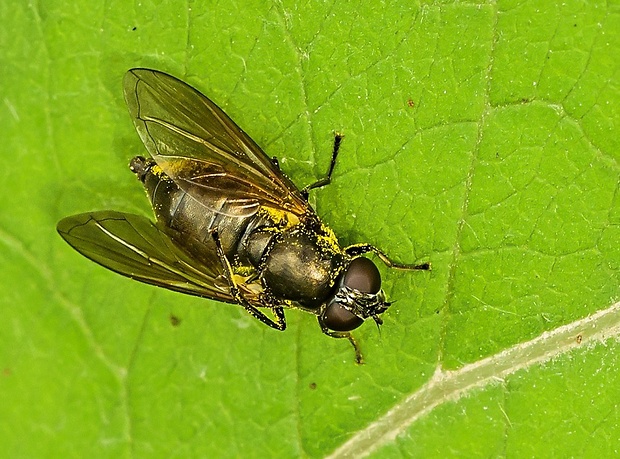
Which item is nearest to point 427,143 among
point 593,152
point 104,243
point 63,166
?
point 593,152

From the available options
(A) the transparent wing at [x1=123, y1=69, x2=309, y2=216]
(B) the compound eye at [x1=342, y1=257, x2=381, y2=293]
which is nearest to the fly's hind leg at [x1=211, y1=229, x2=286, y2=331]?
(A) the transparent wing at [x1=123, y1=69, x2=309, y2=216]

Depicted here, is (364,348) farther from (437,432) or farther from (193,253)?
(193,253)

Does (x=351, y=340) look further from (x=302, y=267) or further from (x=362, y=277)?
(x=302, y=267)

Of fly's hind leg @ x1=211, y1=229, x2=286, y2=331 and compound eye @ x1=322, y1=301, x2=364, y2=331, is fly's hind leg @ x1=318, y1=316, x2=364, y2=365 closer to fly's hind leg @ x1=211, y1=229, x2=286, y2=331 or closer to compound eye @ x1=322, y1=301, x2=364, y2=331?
compound eye @ x1=322, y1=301, x2=364, y2=331

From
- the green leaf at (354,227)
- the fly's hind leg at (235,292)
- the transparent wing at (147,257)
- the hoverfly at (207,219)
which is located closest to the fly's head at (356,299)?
the hoverfly at (207,219)

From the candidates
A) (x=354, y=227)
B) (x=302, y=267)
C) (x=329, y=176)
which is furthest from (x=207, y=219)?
(x=354, y=227)
